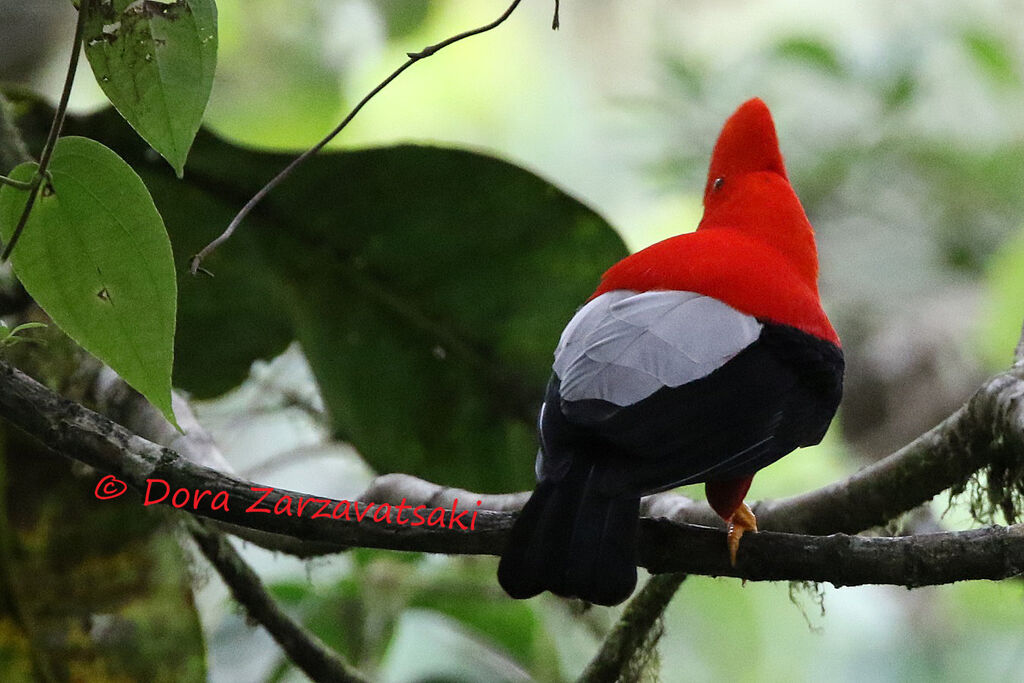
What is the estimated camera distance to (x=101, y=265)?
1042 mm

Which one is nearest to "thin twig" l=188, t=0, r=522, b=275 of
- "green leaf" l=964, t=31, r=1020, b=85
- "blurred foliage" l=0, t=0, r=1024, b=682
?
"blurred foliage" l=0, t=0, r=1024, b=682

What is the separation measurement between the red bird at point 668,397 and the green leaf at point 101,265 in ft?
1.39

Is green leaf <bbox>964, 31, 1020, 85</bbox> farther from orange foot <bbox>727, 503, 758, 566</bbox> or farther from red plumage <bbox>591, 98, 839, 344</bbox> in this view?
orange foot <bbox>727, 503, 758, 566</bbox>

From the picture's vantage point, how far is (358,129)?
4953 mm

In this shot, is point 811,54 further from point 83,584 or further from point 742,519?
point 83,584

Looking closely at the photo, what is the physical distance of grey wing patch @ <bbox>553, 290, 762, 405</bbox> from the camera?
4.24 feet

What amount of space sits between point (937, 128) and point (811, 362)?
150 inches

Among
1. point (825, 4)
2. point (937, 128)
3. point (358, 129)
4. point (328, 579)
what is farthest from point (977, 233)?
point (328, 579)

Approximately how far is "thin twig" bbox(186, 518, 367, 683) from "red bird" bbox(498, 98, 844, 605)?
65 centimetres

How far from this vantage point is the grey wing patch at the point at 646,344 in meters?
1.29

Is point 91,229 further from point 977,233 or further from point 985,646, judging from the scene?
point 977,233

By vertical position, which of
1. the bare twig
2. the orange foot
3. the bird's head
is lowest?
the orange foot

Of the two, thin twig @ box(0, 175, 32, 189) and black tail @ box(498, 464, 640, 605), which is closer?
thin twig @ box(0, 175, 32, 189)

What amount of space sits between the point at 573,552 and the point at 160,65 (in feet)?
2.11
